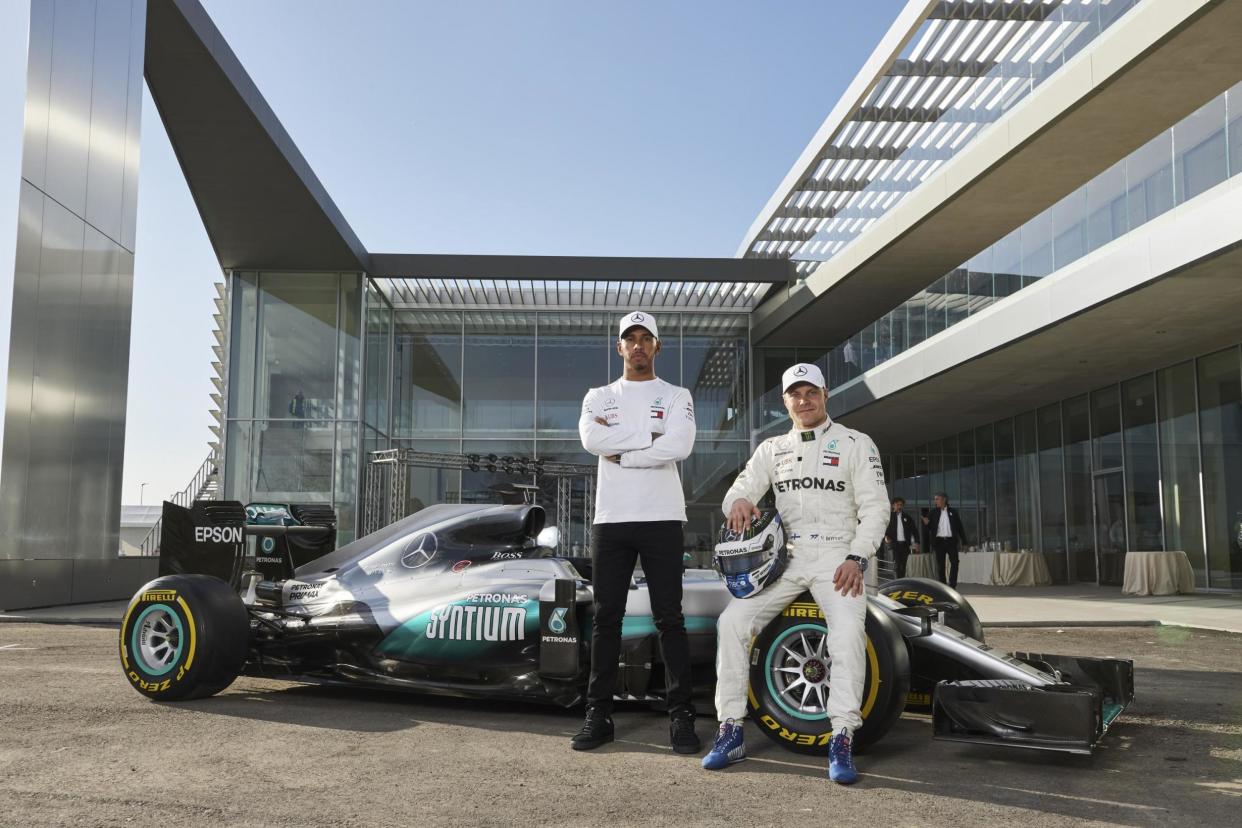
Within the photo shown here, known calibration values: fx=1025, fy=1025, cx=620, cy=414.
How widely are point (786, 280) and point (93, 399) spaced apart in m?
15.3

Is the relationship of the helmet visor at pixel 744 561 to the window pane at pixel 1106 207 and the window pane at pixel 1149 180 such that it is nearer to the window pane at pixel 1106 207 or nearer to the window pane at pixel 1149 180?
the window pane at pixel 1149 180

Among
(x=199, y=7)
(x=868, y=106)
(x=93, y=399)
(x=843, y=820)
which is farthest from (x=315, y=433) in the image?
(x=843, y=820)

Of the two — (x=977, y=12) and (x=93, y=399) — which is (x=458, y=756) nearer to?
(x=93, y=399)

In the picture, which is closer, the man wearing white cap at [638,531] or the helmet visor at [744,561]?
the helmet visor at [744,561]

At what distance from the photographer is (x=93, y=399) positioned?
45.5 feet

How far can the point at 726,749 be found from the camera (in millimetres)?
4414

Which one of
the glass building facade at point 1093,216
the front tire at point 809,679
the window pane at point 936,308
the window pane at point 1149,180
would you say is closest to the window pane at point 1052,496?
the glass building facade at point 1093,216

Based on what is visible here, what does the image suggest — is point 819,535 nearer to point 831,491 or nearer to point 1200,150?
point 831,491

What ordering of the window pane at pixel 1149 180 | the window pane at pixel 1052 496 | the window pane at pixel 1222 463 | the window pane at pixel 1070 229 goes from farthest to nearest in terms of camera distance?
the window pane at pixel 1052 496, the window pane at pixel 1222 463, the window pane at pixel 1070 229, the window pane at pixel 1149 180

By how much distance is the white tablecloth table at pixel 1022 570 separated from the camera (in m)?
21.0

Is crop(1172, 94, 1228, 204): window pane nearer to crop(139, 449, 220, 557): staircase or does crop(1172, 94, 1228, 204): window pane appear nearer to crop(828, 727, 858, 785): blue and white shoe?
crop(828, 727, 858, 785): blue and white shoe

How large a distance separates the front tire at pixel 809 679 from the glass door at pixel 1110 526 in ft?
54.9

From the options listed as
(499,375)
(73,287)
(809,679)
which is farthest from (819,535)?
(499,375)

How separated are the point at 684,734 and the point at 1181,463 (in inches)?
619
